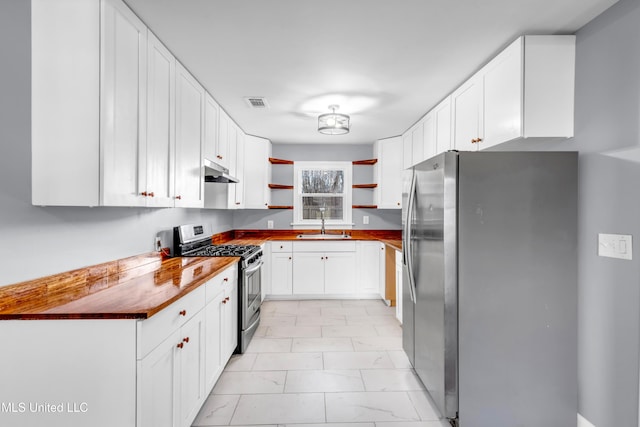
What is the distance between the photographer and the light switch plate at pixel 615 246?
63.4 inches

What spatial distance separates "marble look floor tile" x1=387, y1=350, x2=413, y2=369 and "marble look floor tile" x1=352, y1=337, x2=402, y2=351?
0.08 m

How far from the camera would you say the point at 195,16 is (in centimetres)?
180

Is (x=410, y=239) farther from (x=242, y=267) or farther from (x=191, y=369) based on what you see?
(x=191, y=369)

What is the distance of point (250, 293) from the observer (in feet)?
9.89

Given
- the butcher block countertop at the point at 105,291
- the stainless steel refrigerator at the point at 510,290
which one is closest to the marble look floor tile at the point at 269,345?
the butcher block countertop at the point at 105,291

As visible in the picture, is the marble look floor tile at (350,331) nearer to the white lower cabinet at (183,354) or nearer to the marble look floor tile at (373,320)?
the marble look floor tile at (373,320)

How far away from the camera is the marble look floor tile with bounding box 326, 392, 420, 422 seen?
2.00 metres

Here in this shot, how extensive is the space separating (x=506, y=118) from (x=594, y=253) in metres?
0.97

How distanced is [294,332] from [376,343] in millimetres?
875

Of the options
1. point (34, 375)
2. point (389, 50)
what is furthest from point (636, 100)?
point (34, 375)

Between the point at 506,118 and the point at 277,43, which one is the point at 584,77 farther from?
the point at 277,43

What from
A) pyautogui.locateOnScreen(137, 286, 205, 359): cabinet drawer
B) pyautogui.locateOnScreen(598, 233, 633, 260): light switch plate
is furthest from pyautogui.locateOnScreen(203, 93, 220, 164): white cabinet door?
pyautogui.locateOnScreen(598, 233, 633, 260): light switch plate

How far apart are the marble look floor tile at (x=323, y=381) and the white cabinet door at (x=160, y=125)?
5.32 feet

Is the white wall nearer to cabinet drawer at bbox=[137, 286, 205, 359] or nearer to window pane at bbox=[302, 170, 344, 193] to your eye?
cabinet drawer at bbox=[137, 286, 205, 359]
